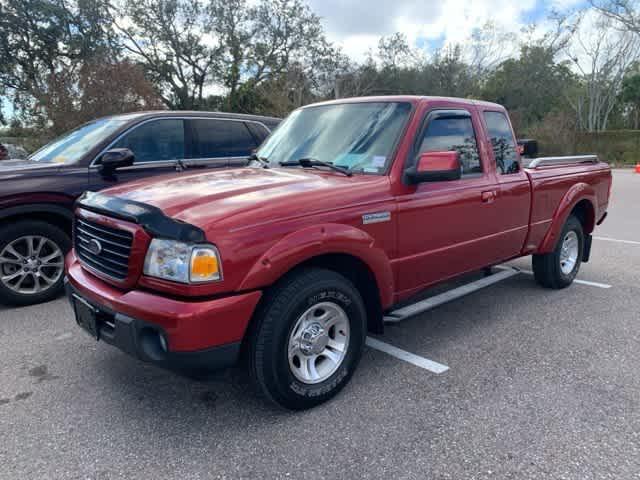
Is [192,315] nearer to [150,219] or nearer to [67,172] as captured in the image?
[150,219]

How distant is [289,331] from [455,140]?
2.18 metres

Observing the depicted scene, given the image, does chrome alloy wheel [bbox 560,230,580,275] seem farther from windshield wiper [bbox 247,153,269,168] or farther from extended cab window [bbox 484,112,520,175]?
windshield wiper [bbox 247,153,269,168]

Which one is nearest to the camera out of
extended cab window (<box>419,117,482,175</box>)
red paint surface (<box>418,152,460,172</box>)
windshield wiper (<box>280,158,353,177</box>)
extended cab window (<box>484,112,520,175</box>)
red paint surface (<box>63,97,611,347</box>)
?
red paint surface (<box>63,97,611,347</box>)

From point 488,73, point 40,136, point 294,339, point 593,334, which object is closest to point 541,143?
point 488,73

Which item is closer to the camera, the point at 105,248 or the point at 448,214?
the point at 105,248

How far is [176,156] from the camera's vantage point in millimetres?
5609

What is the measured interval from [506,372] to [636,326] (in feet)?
5.47

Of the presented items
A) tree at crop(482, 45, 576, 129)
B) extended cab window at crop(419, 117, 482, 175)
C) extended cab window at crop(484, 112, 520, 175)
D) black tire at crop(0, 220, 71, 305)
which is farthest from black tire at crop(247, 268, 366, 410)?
tree at crop(482, 45, 576, 129)

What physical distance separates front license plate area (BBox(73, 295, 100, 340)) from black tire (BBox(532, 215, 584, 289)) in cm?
435

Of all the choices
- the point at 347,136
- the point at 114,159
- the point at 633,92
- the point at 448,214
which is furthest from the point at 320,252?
the point at 633,92

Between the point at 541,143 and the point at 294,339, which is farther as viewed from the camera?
the point at 541,143

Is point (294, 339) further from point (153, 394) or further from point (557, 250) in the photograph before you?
point (557, 250)

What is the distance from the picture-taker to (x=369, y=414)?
2.86 meters

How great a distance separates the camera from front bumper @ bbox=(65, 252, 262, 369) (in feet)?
7.75
